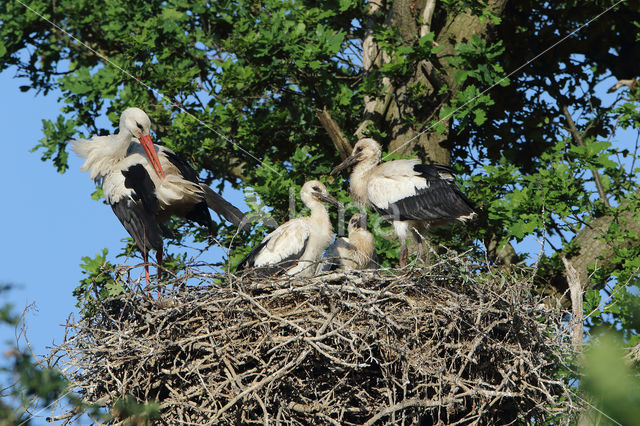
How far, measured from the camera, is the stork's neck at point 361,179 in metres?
7.75

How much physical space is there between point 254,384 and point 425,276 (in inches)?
52.4

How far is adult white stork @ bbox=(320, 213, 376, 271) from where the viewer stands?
268 inches

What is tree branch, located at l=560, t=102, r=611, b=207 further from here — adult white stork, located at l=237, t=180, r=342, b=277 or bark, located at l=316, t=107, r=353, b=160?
adult white stork, located at l=237, t=180, r=342, b=277

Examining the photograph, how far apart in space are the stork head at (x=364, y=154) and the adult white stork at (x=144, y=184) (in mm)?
1248

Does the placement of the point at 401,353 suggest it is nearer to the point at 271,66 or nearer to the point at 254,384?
the point at 254,384

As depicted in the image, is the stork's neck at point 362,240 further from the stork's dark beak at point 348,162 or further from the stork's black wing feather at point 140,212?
the stork's black wing feather at point 140,212

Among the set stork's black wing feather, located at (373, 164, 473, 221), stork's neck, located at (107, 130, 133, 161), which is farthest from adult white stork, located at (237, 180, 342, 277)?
stork's neck, located at (107, 130, 133, 161)

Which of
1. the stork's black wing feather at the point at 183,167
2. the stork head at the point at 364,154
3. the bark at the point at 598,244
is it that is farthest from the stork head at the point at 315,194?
the bark at the point at 598,244

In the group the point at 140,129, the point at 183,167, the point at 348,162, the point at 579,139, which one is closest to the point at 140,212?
the point at 183,167

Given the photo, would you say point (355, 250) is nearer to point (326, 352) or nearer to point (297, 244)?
point (297, 244)

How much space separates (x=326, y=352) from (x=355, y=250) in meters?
2.24

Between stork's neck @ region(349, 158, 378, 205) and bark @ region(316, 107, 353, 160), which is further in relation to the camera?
bark @ region(316, 107, 353, 160)

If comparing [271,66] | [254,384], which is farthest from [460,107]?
[254,384]

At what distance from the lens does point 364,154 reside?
7.89 metres
